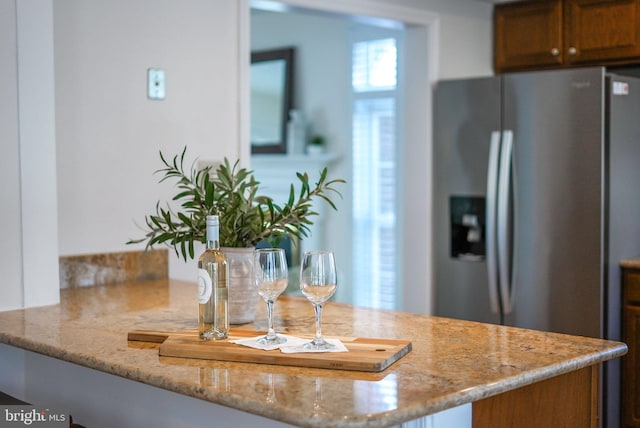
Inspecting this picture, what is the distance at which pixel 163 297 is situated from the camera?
272 cm

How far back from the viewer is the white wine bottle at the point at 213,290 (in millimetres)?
1934

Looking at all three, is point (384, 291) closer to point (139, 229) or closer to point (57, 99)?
point (139, 229)

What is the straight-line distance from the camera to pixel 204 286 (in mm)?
1944

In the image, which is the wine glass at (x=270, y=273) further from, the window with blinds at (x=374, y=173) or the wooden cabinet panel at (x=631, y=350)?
the window with blinds at (x=374, y=173)

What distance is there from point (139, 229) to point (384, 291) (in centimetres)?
263

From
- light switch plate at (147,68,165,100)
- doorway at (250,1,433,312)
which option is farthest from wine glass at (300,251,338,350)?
doorway at (250,1,433,312)

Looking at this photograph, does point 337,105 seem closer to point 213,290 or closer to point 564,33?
Result: point 564,33

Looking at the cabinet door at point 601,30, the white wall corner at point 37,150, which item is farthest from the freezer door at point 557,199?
the white wall corner at point 37,150

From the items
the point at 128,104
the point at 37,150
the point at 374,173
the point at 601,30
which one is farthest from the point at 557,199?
the point at 37,150

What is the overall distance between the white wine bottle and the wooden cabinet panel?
236 centimetres

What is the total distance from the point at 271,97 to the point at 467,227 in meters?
2.33

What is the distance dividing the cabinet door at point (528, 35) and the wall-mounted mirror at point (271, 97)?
6.14ft

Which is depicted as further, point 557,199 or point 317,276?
point 557,199

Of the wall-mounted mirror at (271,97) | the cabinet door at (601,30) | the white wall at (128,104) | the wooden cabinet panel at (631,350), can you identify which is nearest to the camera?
the white wall at (128,104)
